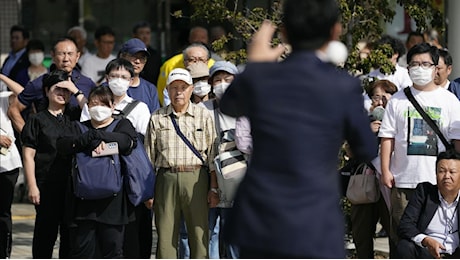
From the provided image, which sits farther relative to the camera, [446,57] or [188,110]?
[446,57]

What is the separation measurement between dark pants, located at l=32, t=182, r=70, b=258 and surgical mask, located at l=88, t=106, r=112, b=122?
76 centimetres

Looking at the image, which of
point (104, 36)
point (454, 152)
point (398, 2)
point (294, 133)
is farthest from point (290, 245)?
point (104, 36)

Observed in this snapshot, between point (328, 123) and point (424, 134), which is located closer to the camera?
point (328, 123)

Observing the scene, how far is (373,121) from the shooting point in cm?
921

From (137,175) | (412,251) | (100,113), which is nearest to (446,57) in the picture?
(412,251)

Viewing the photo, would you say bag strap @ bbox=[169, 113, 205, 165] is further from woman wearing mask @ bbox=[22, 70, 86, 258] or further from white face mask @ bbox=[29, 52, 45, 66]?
white face mask @ bbox=[29, 52, 45, 66]

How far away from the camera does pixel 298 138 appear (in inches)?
171

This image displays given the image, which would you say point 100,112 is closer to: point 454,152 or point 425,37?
point 454,152

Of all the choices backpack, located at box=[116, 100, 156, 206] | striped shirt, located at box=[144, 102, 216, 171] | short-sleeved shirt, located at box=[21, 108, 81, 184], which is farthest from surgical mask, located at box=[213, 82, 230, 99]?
short-sleeved shirt, located at box=[21, 108, 81, 184]

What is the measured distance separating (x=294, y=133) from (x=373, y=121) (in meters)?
4.96

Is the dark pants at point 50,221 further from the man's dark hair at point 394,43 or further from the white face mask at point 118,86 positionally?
the man's dark hair at point 394,43

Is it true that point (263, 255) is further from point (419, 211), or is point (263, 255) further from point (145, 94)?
point (145, 94)

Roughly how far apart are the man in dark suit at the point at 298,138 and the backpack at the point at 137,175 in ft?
13.2

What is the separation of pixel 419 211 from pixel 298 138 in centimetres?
412
